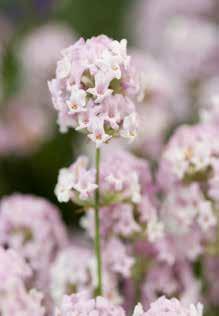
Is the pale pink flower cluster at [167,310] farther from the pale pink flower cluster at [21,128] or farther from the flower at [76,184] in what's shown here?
the pale pink flower cluster at [21,128]

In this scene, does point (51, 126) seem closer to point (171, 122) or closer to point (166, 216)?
point (171, 122)

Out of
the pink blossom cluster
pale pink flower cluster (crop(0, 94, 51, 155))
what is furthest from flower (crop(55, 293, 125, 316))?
pale pink flower cluster (crop(0, 94, 51, 155))

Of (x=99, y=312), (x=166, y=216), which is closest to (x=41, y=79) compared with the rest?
(x=166, y=216)

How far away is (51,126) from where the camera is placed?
0.91 metres

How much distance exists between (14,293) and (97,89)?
0.10 meters

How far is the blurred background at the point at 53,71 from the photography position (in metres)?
0.81

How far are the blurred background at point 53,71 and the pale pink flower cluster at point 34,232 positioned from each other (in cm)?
19

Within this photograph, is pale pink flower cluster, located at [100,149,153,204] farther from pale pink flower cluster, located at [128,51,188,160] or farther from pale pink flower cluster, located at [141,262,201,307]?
pale pink flower cluster, located at [128,51,188,160]

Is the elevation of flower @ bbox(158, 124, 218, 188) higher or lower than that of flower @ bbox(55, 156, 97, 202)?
higher

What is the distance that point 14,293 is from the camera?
1.23 ft

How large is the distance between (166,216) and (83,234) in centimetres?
25

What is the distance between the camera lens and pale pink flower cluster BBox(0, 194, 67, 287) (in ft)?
1.65

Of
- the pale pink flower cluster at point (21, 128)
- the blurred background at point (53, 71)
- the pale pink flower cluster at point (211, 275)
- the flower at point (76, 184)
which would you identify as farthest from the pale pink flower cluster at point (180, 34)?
the flower at point (76, 184)

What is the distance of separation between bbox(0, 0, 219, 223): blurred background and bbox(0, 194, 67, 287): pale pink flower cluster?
19 centimetres
